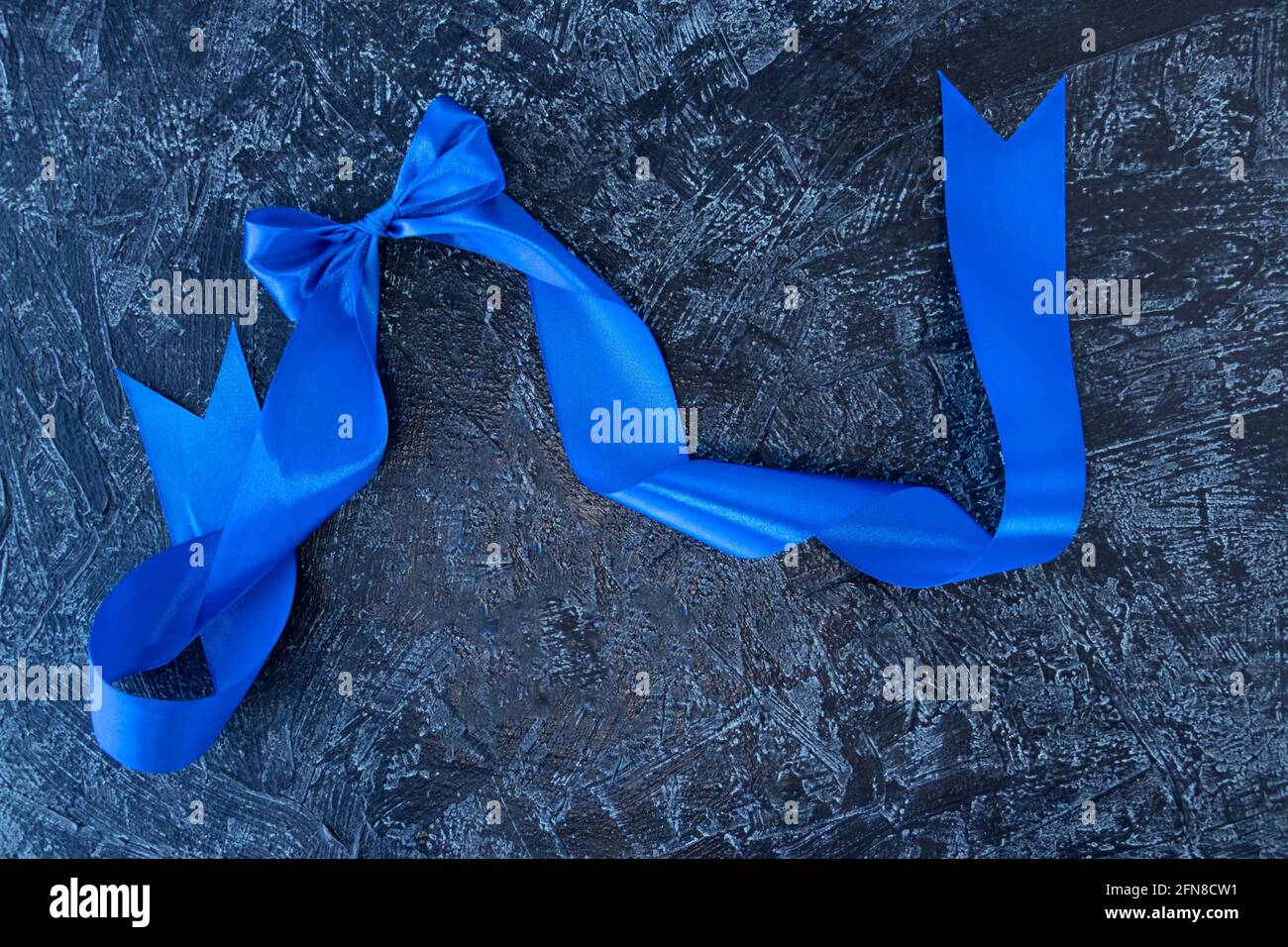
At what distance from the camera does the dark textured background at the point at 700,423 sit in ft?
2.30

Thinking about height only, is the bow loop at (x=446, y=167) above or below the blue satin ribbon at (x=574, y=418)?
above

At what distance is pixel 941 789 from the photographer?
71 cm

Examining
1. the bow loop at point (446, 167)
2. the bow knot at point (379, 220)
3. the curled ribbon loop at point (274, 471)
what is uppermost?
the bow loop at point (446, 167)

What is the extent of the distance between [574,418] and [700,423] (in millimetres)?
107

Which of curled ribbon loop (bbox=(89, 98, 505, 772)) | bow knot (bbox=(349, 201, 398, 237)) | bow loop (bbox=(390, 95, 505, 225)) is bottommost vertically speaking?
curled ribbon loop (bbox=(89, 98, 505, 772))

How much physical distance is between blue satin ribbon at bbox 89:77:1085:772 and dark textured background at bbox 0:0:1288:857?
0.02m

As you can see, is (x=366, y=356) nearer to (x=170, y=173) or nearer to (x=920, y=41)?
(x=170, y=173)

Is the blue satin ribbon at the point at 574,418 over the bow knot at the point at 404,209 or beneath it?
beneath

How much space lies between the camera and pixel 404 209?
2.27ft

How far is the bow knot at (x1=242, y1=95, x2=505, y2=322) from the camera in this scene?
69cm

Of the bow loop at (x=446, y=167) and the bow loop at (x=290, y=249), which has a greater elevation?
the bow loop at (x=446, y=167)

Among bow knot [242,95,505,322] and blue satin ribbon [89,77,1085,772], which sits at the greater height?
bow knot [242,95,505,322]

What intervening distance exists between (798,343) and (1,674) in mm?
755

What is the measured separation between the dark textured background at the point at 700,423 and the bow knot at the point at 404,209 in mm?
33
